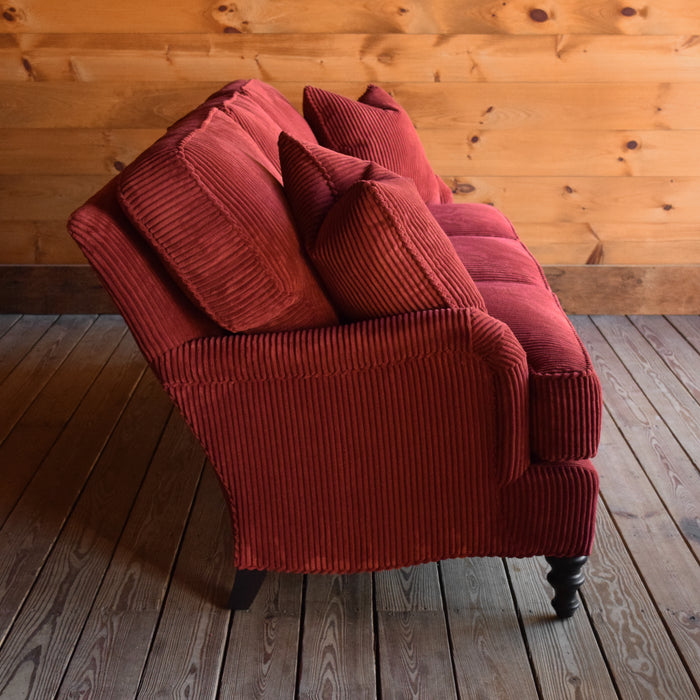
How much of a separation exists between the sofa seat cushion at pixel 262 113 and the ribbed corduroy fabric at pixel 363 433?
57cm

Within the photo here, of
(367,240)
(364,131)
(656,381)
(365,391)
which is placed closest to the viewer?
(367,240)

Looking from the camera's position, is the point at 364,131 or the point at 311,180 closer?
→ the point at 311,180

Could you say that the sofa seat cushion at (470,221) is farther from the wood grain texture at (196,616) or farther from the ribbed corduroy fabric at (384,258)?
the wood grain texture at (196,616)

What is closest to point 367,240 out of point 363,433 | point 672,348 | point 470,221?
point 363,433

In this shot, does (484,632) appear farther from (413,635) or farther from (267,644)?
(267,644)

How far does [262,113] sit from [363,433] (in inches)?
36.4

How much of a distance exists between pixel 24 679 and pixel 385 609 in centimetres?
66

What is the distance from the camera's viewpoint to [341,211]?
4.28 feet

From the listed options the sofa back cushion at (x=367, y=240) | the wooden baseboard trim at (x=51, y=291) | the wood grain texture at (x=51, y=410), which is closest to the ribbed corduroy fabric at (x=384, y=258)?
the sofa back cushion at (x=367, y=240)

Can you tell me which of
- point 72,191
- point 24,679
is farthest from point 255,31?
point 24,679

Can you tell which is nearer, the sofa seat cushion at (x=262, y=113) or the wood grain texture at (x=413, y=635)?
the wood grain texture at (x=413, y=635)

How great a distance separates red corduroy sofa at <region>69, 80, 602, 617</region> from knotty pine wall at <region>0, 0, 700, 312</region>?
1426 mm

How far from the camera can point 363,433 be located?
141 centimetres

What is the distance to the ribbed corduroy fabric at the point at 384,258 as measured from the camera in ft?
4.21
